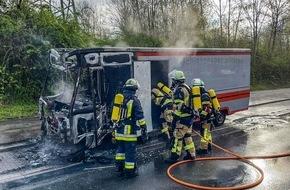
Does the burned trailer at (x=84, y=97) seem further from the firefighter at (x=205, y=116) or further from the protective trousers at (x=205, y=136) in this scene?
the protective trousers at (x=205, y=136)

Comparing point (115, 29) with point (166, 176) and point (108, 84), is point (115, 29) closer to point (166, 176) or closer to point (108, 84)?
point (108, 84)

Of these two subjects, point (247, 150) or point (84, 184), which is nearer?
point (84, 184)

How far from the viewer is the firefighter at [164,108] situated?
7590 millimetres

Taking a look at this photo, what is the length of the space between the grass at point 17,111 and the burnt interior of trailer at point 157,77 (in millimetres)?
5709

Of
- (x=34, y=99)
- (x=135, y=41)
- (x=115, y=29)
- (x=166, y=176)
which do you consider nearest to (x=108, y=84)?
(x=166, y=176)

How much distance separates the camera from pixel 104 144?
7.56 metres

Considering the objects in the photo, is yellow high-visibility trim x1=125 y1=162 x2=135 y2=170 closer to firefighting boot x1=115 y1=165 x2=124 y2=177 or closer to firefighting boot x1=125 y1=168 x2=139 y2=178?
firefighting boot x1=125 y1=168 x2=139 y2=178

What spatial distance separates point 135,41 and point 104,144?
12612 millimetres

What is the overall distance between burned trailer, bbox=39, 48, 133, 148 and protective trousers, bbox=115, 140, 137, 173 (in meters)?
1.17

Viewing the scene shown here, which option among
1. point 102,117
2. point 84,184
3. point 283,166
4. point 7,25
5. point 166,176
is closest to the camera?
point 84,184

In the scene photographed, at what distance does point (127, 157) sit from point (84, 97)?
297 cm

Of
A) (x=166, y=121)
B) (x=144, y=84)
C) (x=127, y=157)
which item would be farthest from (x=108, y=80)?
(x=127, y=157)

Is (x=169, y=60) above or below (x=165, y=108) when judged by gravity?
above

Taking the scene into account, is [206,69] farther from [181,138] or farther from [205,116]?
[181,138]
